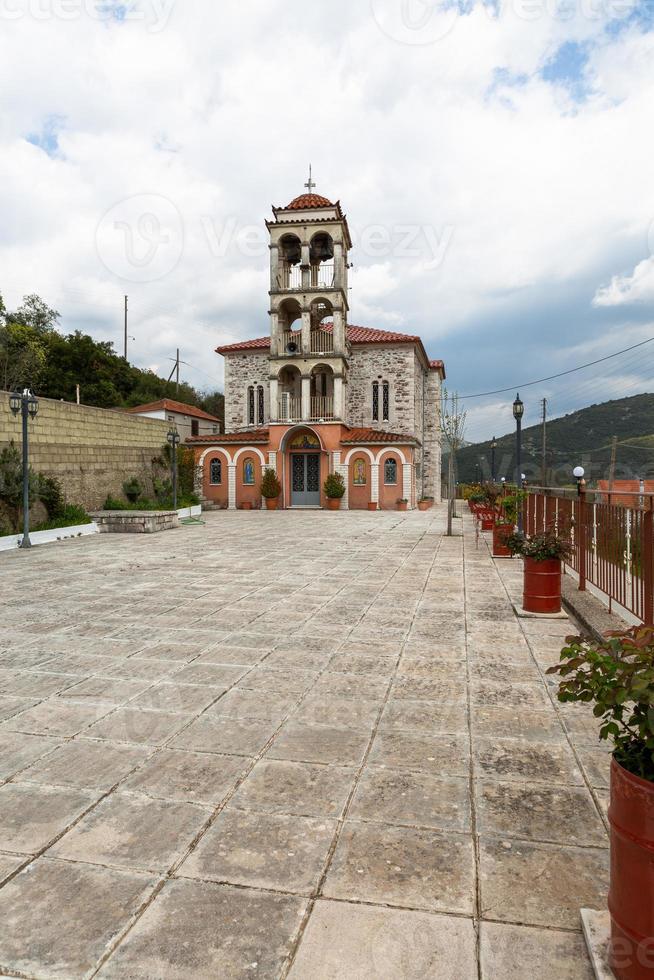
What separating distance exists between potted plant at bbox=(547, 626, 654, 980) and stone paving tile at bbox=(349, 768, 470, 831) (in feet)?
2.91

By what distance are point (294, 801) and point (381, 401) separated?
28390mm

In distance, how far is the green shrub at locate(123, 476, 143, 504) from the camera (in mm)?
18812

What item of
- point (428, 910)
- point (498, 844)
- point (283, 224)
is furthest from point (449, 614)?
point (283, 224)

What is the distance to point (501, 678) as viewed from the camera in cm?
439

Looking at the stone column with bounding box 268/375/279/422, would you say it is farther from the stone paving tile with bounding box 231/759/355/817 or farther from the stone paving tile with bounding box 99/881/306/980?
the stone paving tile with bounding box 99/881/306/980

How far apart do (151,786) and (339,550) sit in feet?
30.4

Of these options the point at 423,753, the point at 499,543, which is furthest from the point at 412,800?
the point at 499,543

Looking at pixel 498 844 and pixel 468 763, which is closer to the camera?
pixel 498 844

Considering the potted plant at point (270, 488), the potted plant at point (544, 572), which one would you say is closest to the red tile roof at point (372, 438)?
the potted plant at point (270, 488)

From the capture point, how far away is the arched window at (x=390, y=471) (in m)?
26.3

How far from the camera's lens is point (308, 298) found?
2734 centimetres

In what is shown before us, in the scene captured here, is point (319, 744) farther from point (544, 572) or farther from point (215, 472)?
point (215, 472)

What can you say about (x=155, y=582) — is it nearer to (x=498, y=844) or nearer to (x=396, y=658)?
(x=396, y=658)

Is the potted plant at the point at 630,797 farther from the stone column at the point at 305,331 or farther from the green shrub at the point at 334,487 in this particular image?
the stone column at the point at 305,331
